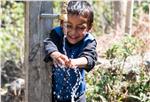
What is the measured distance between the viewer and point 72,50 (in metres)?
2.90

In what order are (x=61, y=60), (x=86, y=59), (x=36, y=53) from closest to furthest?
(x=61, y=60) → (x=86, y=59) → (x=36, y=53)

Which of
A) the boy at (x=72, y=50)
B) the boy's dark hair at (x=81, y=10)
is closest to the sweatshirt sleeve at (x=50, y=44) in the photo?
the boy at (x=72, y=50)

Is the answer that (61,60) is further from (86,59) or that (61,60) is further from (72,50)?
(72,50)

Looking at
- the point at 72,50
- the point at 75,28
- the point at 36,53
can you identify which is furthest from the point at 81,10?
the point at 36,53

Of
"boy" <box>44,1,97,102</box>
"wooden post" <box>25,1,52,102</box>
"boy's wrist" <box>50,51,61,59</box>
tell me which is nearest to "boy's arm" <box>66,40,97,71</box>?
"boy" <box>44,1,97,102</box>

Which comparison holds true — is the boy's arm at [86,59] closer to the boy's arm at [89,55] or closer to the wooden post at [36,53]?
the boy's arm at [89,55]

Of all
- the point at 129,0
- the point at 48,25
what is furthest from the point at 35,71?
the point at 129,0

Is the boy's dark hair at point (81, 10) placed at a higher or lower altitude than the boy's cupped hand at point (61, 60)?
higher

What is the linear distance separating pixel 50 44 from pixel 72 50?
18 centimetres

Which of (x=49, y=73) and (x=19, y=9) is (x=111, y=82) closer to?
(x=49, y=73)

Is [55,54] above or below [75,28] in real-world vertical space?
below

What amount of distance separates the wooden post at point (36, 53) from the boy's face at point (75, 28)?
12 centimetres

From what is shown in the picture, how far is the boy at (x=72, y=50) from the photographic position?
277cm

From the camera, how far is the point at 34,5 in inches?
111
